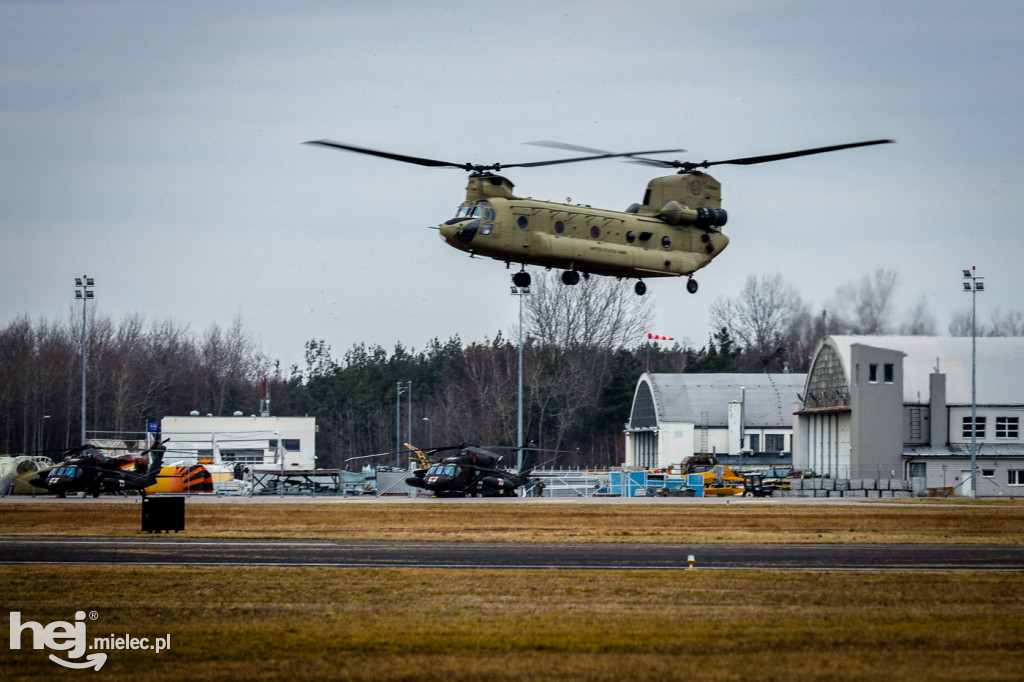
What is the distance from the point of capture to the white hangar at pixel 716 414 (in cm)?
8975

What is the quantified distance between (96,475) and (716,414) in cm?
4941

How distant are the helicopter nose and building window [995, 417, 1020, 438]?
4589 centimetres

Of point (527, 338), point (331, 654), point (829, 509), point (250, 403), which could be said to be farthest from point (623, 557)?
point (250, 403)

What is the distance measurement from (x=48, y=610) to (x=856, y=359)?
194 feet

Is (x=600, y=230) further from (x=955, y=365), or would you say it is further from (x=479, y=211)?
(x=955, y=365)

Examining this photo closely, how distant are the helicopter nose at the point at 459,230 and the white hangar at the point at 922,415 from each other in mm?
38496

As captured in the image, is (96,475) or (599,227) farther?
(96,475)

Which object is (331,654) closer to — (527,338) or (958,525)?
(958,525)

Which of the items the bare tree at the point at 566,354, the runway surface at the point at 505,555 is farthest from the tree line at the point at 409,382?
the runway surface at the point at 505,555

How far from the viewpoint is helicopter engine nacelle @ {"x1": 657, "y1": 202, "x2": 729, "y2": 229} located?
138 feet

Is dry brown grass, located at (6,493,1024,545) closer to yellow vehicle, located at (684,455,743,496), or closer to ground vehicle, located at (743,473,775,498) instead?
ground vehicle, located at (743,473,775,498)

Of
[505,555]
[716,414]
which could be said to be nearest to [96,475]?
[505,555]

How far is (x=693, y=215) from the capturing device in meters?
42.7

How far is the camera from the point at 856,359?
69812mm
